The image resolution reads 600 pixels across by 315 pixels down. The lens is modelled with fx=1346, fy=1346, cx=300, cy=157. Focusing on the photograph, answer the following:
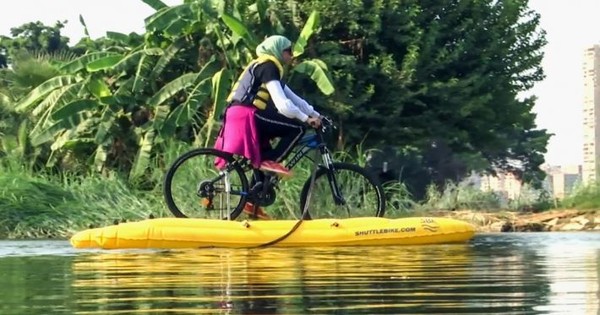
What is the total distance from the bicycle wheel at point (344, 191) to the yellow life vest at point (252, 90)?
92 cm

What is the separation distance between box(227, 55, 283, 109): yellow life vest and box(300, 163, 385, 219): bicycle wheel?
0.92m

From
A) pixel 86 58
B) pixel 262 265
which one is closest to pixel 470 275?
pixel 262 265

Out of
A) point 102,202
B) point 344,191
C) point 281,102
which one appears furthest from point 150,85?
point 281,102

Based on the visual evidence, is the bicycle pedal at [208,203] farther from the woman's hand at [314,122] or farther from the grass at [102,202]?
the grass at [102,202]

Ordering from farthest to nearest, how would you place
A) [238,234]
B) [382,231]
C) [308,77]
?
1. [308,77]
2. [382,231]
3. [238,234]

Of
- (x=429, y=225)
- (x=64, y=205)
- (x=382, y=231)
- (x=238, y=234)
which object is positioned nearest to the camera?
(x=238, y=234)

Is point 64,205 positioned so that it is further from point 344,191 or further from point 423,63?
point 423,63

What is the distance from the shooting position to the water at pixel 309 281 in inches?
194

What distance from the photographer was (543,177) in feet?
174

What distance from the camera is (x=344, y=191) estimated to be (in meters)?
12.6

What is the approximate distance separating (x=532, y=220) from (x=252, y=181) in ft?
24.9

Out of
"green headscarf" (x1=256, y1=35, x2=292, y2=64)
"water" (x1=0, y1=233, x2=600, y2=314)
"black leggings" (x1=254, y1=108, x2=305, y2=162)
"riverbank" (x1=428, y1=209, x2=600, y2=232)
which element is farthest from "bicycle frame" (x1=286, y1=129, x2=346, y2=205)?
"riverbank" (x1=428, y1=209, x2=600, y2=232)

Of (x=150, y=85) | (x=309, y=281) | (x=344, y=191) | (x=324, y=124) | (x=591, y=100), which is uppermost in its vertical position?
(x=591, y=100)

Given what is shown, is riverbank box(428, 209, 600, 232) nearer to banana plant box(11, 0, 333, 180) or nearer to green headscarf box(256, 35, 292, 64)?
banana plant box(11, 0, 333, 180)
